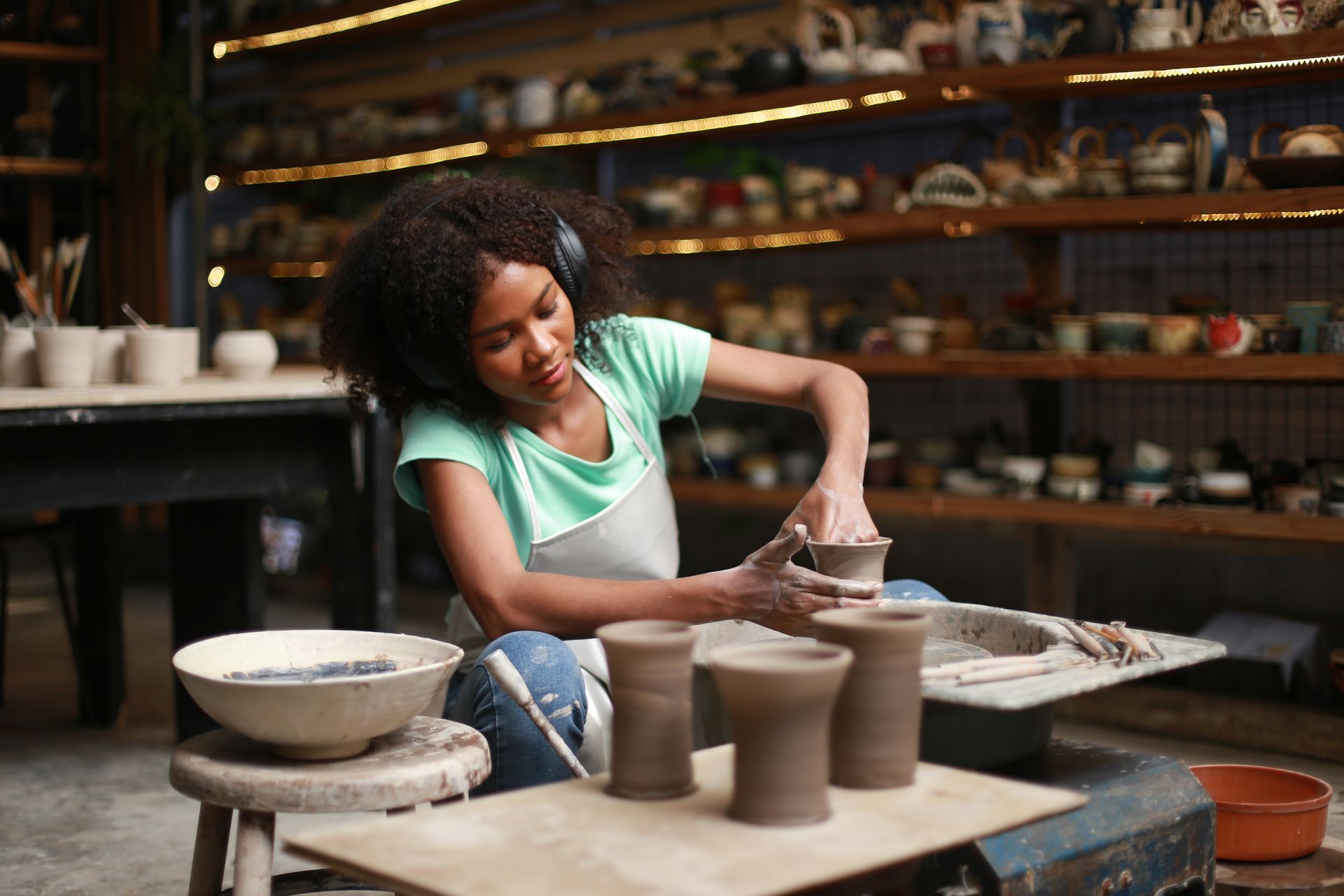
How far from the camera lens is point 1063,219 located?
3.88 meters

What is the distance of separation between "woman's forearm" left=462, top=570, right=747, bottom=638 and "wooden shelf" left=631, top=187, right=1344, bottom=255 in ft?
7.52

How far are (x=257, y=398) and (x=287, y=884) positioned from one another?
139cm

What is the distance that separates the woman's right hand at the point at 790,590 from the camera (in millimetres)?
1748

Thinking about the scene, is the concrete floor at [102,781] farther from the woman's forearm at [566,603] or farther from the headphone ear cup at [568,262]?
the headphone ear cup at [568,262]

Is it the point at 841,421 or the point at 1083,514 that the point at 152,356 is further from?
the point at 1083,514

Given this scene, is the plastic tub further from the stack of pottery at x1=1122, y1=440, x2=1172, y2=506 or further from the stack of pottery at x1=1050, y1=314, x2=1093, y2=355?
the stack of pottery at x1=1050, y1=314, x2=1093, y2=355

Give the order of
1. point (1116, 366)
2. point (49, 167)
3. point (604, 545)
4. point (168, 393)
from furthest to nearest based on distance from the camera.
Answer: point (49, 167), point (1116, 366), point (168, 393), point (604, 545)

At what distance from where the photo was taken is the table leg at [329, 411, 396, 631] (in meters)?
3.56

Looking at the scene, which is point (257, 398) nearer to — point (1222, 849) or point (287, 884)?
point (287, 884)

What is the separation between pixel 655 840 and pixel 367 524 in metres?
2.41

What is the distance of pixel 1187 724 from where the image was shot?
3.76 m

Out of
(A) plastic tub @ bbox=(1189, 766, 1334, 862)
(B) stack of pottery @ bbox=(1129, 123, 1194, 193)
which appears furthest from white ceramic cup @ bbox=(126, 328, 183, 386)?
(B) stack of pottery @ bbox=(1129, 123, 1194, 193)

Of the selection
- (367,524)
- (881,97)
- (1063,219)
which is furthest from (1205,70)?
(367,524)

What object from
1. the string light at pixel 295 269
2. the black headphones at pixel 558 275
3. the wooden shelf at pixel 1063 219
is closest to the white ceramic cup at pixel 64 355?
the black headphones at pixel 558 275
